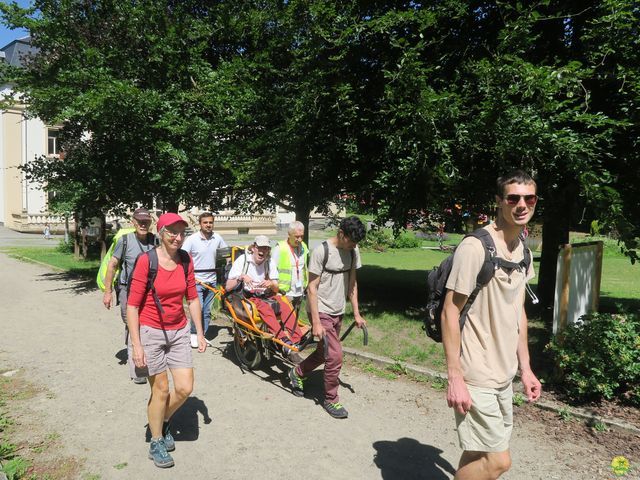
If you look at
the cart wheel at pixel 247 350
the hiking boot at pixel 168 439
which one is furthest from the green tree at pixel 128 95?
the hiking boot at pixel 168 439

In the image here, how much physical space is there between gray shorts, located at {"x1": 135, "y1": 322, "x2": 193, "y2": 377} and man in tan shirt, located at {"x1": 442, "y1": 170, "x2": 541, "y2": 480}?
221 cm

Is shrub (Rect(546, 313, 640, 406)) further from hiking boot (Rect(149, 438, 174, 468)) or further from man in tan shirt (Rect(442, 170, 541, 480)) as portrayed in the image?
hiking boot (Rect(149, 438, 174, 468))

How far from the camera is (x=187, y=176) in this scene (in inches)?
490

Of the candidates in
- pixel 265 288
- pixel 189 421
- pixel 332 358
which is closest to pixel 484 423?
pixel 332 358

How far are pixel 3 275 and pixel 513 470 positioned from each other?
48.3 feet

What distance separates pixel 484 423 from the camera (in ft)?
9.51

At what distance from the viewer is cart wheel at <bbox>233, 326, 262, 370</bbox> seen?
644 centimetres

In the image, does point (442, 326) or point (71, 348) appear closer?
point (442, 326)

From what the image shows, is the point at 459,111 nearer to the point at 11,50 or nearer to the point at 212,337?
the point at 212,337

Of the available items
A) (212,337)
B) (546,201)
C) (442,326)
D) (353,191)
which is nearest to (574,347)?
(442,326)

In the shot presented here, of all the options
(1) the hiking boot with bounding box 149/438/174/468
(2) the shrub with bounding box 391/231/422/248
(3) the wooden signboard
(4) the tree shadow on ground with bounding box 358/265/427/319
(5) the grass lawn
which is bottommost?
(5) the grass lawn

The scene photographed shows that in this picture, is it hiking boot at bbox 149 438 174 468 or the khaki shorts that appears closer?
the khaki shorts

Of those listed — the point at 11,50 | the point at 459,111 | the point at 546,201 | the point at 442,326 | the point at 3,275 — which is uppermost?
the point at 11,50

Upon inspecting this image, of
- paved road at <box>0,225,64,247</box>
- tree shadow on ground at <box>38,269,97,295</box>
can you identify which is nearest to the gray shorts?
tree shadow on ground at <box>38,269,97,295</box>
